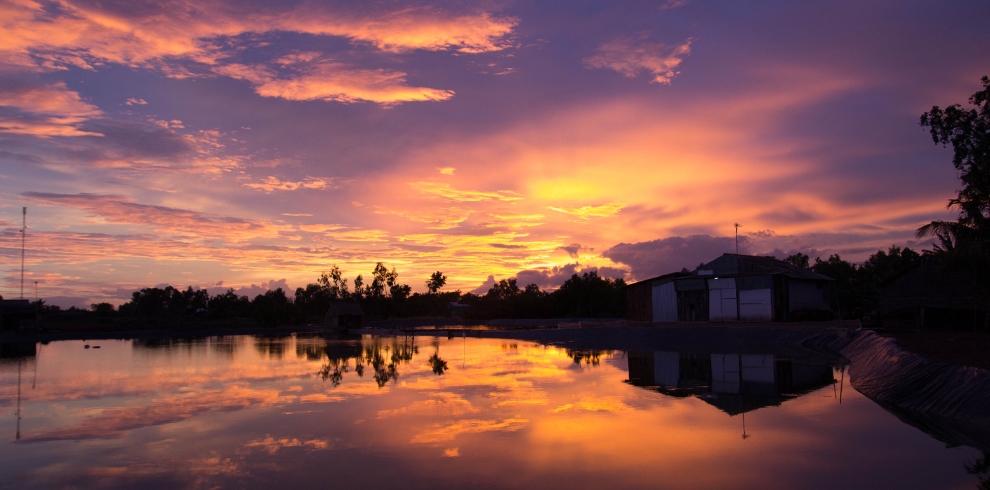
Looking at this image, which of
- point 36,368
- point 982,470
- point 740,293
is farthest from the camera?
point 740,293

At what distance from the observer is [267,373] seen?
88.7 ft

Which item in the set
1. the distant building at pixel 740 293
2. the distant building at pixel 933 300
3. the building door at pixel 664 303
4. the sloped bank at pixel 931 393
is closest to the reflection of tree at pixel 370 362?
the sloped bank at pixel 931 393

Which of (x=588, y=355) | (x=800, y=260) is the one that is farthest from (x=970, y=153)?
(x=800, y=260)

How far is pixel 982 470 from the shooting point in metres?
10.5

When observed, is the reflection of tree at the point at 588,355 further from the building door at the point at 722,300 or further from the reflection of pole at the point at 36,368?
the reflection of pole at the point at 36,368

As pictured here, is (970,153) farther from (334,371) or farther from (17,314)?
(17,314)

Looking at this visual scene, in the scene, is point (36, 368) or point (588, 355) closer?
point (36, 368)

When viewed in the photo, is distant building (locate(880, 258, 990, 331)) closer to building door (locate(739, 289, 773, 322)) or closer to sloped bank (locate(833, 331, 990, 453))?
building door (locate(739, 289, 773, 322))

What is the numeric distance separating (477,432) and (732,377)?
40.4 ft

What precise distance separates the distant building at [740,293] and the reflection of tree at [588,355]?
986 cm

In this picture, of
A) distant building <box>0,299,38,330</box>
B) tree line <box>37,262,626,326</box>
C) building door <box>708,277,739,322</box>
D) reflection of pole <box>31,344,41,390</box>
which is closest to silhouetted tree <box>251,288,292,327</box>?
tree line <box>37,262,626,326</box>

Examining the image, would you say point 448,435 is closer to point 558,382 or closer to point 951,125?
point 558,382

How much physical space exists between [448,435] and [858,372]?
52.2ft

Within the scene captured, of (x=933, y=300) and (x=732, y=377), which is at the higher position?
(x=933, y=300)
